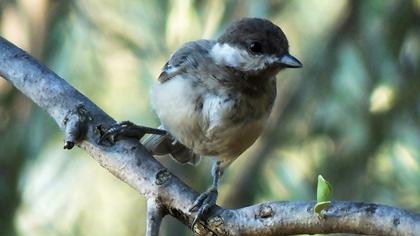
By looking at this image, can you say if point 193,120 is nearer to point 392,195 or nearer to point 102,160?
point 102,160

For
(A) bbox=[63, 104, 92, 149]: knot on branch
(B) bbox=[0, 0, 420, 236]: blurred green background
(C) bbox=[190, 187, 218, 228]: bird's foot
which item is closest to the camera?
(C) bbox=[190, 187, 218, 228]: bird's foot

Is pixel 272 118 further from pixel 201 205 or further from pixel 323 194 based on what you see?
pixel 323 194

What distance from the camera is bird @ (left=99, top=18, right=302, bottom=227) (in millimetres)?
2301

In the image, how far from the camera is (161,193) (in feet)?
5.41

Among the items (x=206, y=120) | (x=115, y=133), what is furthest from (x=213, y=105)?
A: (x=115, y=133)

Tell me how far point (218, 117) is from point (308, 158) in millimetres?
812

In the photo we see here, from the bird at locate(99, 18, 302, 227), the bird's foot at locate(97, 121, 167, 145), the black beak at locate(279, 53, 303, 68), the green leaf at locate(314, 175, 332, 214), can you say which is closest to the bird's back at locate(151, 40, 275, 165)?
the bird at locate(99, 18, 302, 227)

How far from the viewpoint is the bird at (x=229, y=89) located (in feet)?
7.55

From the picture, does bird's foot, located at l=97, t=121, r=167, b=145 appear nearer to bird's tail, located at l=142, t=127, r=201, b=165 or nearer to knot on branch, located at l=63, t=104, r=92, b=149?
knot on branch, located at l=63, t=104, r=92, b=149

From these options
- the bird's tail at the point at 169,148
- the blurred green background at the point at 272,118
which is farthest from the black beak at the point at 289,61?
the blurred green background at the point at 272,118

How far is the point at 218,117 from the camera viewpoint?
7.47 ft

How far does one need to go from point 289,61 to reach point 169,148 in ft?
1.82

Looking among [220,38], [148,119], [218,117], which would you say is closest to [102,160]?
[218,117]

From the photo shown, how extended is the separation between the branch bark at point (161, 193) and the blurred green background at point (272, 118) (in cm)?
94
